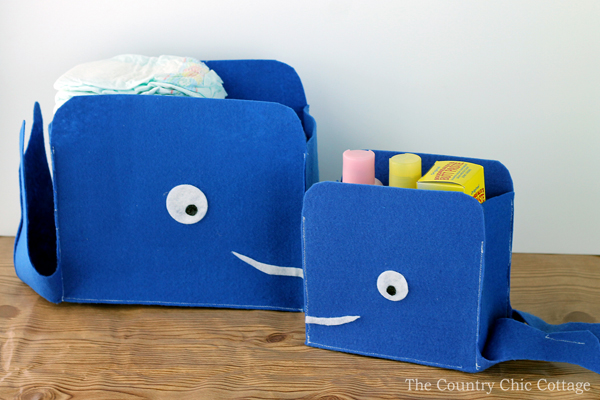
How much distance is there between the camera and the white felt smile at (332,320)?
67 centimetres

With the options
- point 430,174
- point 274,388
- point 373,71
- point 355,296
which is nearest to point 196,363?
point 274,388

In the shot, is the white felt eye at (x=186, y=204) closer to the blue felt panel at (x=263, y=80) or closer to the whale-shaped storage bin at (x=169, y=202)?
the whale-shaped storage bin at (x=169, y=202)

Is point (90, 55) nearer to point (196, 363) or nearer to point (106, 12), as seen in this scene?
point (106, 12)

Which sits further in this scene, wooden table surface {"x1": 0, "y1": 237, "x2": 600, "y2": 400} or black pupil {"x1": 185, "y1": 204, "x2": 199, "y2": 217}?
black pupil {"x1": 185, "y1": 204, "x2": 199, "y2": 217}

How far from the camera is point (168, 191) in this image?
0.74 meters

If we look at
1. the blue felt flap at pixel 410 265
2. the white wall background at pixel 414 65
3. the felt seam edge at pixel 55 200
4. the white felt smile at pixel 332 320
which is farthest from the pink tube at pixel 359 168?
the felt seam edge at pixel 55 200

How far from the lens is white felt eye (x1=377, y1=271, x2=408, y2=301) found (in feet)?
2.07

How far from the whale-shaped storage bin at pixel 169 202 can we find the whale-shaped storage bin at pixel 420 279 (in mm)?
94

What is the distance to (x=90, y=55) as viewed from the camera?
92 cm

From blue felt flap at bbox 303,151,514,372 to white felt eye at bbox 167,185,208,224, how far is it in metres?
0.17

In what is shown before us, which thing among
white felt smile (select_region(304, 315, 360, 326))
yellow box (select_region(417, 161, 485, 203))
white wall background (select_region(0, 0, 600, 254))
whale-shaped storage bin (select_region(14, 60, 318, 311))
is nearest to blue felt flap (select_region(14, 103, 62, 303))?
whale-shaped storage bin (select_region(14, 60, 318, 311))

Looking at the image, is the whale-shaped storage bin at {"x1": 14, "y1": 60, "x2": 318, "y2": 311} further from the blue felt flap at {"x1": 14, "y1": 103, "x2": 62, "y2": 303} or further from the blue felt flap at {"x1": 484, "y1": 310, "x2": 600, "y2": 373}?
the blue felt flap at {"x1": 484, "y1": 310, "x2": 600, "y2": 373}

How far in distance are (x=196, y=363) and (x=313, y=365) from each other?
0.15m

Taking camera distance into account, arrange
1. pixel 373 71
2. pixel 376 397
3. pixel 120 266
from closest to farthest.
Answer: pixel 376 397 < pixel 120 266 < pixel 373 71
